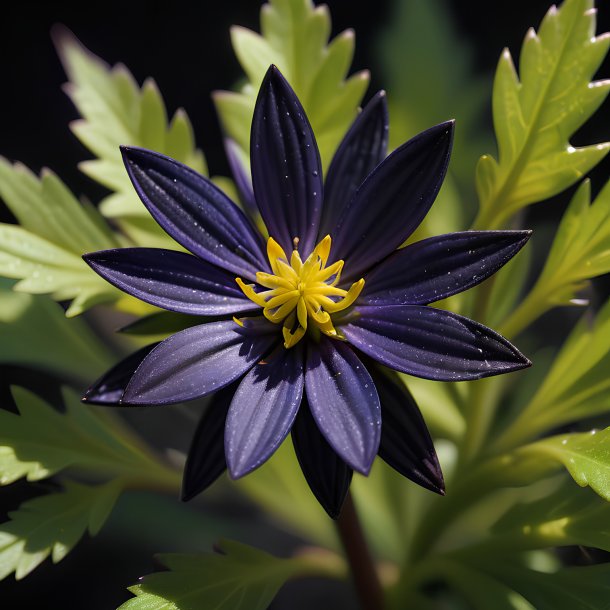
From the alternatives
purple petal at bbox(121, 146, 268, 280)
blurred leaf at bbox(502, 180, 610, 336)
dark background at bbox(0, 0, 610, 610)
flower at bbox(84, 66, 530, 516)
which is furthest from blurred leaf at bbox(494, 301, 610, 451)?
dark background at bbox(0, 0, 610, 610)

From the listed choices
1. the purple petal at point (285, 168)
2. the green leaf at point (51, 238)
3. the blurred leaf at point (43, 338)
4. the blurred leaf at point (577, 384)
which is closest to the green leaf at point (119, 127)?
the green leaf at point (51, 238)

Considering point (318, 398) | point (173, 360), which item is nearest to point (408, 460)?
point (318, 398)

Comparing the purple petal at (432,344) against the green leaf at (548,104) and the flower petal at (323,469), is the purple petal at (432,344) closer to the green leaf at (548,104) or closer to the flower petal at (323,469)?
the flower petal at (323,469)

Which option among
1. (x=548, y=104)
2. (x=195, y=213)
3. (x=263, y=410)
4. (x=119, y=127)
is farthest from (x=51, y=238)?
(x=548, y=104)

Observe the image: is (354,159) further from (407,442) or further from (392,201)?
(407,442)

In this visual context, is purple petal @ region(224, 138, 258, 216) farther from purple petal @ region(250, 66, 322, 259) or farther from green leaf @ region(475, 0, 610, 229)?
green leaf @ region(475, 0, 610, 229)
